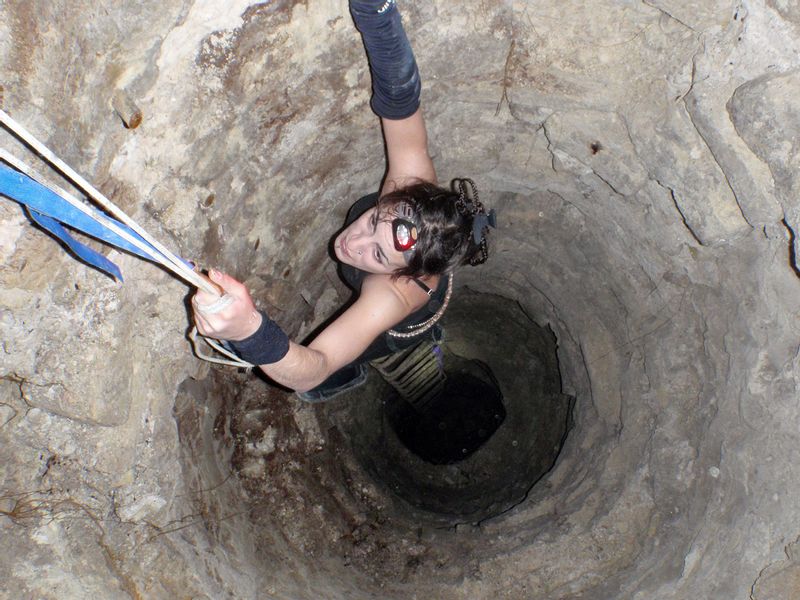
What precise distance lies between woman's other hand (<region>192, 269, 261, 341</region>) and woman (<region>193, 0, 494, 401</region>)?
0.08m

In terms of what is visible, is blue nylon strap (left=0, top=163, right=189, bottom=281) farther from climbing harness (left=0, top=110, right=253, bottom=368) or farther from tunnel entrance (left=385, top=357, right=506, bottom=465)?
tunnel entrance (left=385, top=357, right=506, bottom=465)

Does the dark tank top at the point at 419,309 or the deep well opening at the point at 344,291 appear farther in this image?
the dark tank top at the point at 419,309

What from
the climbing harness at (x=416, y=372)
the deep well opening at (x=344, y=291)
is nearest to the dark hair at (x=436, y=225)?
the deep well opening at (x=344, y=291)

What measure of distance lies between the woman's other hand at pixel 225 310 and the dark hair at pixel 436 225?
0.83 metres

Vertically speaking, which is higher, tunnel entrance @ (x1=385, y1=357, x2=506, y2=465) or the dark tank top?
the dark tank top

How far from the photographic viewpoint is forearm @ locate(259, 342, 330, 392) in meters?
1.78

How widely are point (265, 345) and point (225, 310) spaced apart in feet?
0.68

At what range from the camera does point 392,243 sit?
215cm

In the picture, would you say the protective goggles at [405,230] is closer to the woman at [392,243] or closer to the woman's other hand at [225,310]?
the woman at [392,243]

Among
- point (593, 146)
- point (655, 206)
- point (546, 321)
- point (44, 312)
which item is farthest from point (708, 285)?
point (44, 312)

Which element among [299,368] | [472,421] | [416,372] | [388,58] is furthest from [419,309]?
[472,421]

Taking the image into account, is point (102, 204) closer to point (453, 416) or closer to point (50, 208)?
point (50, 208)

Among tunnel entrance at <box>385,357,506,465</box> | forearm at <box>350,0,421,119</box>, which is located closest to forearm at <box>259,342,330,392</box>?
forearm at <box>350,0,421,119</box>

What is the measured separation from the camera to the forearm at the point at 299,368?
178 centimetres
